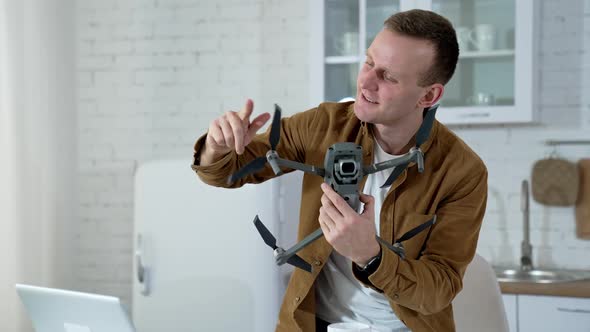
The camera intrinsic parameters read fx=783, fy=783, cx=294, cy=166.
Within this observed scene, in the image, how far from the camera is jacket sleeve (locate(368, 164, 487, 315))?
4.87ft

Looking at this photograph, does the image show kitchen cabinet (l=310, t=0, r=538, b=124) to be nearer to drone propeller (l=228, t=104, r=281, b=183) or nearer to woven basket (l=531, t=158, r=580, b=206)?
woven basket (l=531, t=158, r=580, b=206)

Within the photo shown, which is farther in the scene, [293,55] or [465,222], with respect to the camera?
[293,55]

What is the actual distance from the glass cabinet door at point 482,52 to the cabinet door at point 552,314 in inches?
32.9

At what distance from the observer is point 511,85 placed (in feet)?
10.8

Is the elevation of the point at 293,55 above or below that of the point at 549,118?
above

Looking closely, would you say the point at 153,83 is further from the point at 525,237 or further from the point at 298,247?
the point at 298,247

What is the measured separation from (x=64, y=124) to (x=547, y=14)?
232cm

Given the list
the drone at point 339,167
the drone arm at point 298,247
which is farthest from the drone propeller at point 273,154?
the drone arm at point 298,247

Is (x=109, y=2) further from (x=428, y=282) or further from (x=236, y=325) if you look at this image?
(x=428, y=282)

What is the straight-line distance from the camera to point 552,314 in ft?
9.86

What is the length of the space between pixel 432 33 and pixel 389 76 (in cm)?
14

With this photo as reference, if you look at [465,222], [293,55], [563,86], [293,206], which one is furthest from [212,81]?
[465,222]

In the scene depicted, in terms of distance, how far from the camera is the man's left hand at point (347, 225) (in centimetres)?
125

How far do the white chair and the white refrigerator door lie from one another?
40.8 inches
